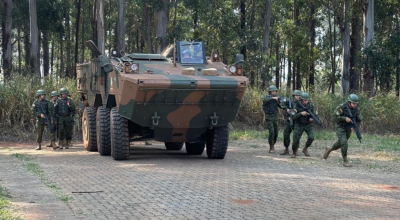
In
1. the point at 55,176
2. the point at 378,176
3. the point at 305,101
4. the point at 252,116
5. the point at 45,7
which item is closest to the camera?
the point at 55,176

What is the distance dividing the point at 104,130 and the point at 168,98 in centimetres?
250

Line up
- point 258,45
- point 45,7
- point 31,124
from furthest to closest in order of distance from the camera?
point 45,7
point 258,45
point 31,124

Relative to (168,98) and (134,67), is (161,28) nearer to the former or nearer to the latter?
(134,67)

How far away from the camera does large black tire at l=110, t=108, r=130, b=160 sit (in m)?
13.7

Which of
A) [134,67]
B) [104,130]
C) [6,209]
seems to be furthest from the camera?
[104,130]

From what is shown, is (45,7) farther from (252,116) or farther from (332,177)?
(332,177)

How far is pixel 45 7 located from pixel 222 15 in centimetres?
1005

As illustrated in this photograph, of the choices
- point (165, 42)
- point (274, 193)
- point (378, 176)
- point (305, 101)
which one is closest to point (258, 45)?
point (165, 42)

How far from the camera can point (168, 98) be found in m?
12.9

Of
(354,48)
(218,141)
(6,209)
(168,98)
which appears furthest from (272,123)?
(354,48)

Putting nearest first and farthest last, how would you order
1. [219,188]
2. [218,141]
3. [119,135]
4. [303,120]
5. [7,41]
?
[219,188] → [119,135] → [218,141] → [303,120] → [7,41]

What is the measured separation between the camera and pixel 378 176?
12.2 meters

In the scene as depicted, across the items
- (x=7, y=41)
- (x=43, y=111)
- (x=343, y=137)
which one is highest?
(x=7, y=41)

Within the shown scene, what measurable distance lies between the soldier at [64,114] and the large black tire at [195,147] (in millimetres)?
3748
